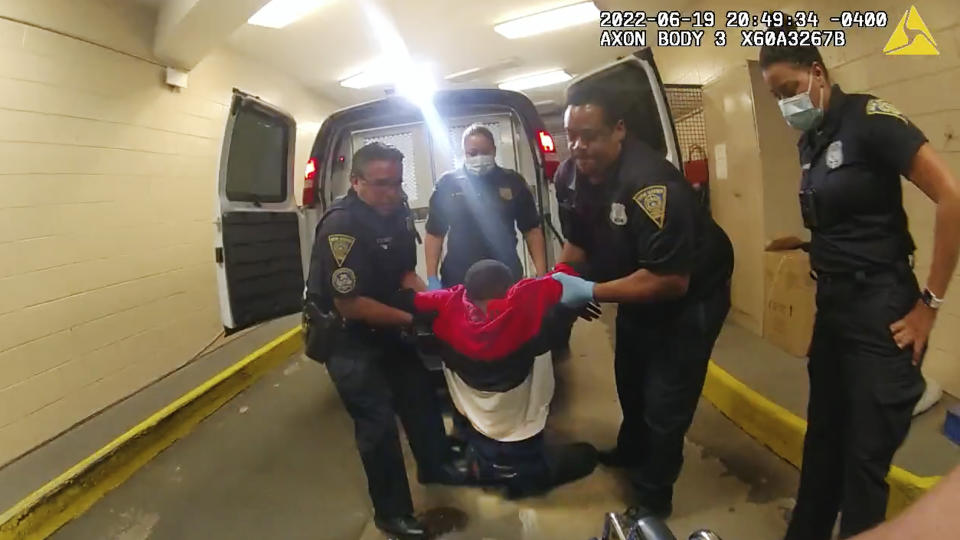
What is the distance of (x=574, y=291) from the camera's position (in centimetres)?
122

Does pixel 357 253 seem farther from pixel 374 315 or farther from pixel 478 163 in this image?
pixel 478 163

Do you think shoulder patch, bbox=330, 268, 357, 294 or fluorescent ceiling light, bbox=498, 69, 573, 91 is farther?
fluorescent ceiling light, bbox=498, 69, 573, 91

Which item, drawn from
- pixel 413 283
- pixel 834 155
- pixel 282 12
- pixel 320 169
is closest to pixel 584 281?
pixel 413 283

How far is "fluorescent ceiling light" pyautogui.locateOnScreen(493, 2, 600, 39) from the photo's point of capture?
2.79 metres

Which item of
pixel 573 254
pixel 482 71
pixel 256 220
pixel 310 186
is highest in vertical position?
pixel 482 71

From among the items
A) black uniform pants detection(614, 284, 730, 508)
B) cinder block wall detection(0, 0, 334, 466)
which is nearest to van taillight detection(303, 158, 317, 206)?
cinder block wall detection(0, 0, 334, 466)

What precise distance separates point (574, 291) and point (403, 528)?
28.7 inches

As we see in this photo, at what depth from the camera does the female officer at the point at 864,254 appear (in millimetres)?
894

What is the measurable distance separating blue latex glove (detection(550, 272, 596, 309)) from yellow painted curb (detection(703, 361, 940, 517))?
2.44 feet

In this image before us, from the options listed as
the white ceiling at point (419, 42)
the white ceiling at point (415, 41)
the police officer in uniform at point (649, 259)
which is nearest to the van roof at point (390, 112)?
the white ceiling at point (415, 41)

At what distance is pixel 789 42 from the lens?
1.00 m

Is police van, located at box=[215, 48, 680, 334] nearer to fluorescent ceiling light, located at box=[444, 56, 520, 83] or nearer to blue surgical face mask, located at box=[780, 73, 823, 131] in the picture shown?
blue surgical face mask, located at box=[780, 73, 823, 131]

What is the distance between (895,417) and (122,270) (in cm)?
292

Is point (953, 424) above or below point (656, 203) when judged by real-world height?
below
